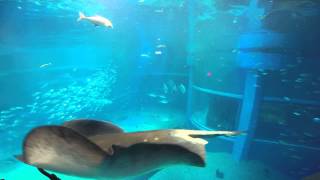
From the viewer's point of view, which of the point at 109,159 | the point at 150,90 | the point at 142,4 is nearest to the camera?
the point at 109,159

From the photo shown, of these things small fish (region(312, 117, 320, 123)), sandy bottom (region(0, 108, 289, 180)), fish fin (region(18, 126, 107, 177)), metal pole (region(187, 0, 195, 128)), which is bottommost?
sandy bottom (region(0, 108, 289, 180))

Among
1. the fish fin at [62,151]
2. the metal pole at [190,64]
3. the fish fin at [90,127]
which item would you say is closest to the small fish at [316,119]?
the metal pole at [190,64]

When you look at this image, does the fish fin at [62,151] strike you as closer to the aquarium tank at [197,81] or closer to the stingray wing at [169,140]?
the aquarium tank at [197,81]

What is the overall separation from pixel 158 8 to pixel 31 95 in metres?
17.1

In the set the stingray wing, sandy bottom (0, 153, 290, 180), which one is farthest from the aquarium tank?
the stingray wing

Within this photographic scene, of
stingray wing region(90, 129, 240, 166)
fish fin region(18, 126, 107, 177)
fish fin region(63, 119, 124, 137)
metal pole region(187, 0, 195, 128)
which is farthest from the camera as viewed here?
metal pole region(187, 0, 195, 128)

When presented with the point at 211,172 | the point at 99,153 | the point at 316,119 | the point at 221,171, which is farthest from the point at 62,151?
the point at 316,119

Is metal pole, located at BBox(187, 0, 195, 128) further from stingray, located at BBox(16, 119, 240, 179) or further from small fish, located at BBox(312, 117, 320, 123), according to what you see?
stingray, located at BBox(16, 119, 240, 179)

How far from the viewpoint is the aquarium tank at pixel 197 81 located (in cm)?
1285

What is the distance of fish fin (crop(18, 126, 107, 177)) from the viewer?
2797mm

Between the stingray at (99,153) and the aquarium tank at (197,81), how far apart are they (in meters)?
0.05

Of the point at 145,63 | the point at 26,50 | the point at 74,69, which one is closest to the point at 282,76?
the point at 145,63

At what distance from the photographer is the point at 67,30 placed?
33.0 meters

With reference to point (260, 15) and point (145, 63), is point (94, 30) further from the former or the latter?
point (260, 15)
